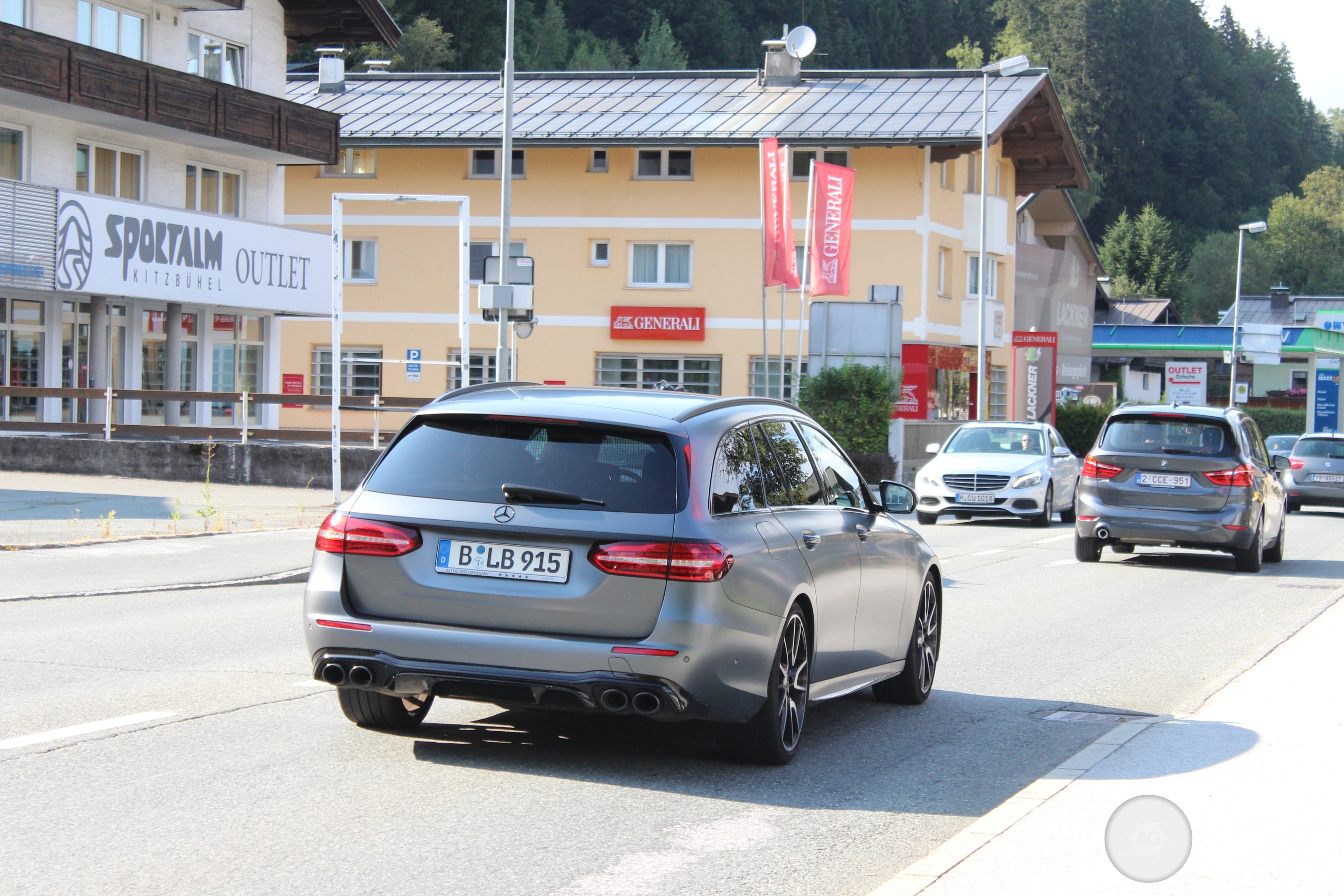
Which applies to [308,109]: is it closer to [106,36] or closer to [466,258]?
[106,36]

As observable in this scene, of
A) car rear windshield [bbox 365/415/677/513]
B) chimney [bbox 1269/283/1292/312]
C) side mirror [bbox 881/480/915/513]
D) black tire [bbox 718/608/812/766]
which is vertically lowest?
black tire [bbox 718/608/812/766]

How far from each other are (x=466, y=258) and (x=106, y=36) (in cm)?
1357

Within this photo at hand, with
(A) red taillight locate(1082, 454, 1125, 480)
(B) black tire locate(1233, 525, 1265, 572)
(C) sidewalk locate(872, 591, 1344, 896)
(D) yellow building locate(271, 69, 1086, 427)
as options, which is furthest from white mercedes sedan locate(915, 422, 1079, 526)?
(D) yellow building locate(271, 69, 1086, 427)

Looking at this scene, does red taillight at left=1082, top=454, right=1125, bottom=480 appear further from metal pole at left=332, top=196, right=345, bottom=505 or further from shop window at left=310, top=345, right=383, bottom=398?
shop window at left=310, top=345, right=383, bottom=398

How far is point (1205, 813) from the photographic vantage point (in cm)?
578

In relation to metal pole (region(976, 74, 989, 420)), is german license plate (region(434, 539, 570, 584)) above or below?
below

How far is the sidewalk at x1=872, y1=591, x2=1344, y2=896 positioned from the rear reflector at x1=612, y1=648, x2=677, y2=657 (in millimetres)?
1255

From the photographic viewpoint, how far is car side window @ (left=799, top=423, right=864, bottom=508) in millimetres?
7676

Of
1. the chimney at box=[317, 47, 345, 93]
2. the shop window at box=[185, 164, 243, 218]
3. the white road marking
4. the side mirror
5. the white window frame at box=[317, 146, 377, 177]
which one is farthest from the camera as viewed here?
the chimney at box=[317, 47, 345, 93]

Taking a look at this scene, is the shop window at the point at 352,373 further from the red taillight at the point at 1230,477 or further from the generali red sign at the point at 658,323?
the red taillight at the point at 1230,477

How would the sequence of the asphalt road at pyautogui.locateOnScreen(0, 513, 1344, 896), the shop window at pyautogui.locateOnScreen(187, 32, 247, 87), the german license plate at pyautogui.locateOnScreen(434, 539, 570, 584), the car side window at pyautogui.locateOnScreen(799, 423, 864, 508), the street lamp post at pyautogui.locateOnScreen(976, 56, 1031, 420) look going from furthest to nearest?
the street lamp post at pyautogui.locateOnScreen(976, 56, 1031, 420) < the shop window at pyautogui.locateOnScreen(187, 32, 247, 87) < the car side window at pyautogui.locateOnScreen(799, 423, 864, 508) < the german license plate at pyautogui.locateOnScreen(434, 539, 570, 584) < the asphalt road at pyautogui.locateOnScreen(0, 513, 1344, 896)

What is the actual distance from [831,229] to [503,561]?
3215 centimetres

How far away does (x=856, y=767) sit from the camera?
6.88 meters

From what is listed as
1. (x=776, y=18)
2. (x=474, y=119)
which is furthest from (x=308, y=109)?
(x=776, y=18)
